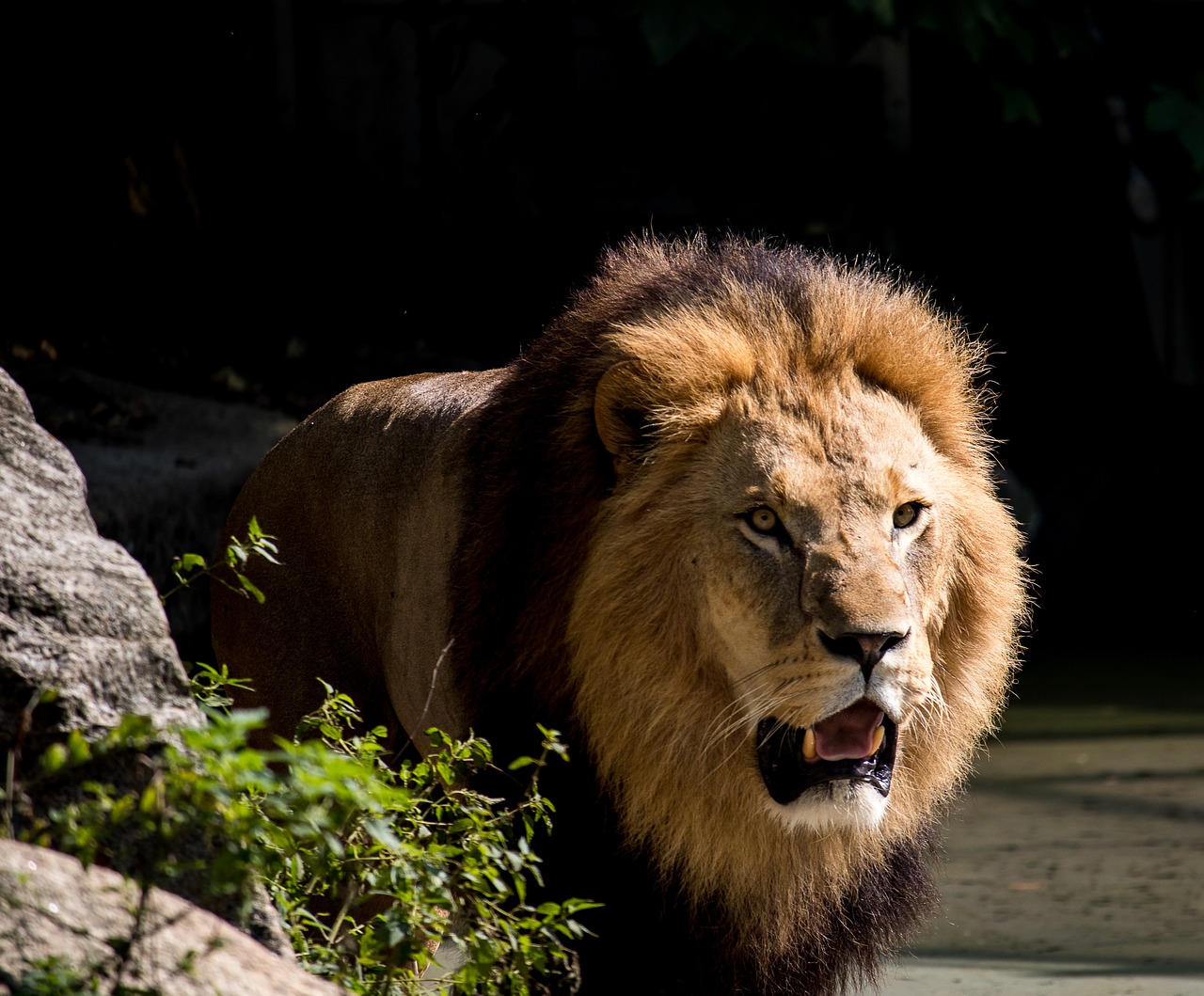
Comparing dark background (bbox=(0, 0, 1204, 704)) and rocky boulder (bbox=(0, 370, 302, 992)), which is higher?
rocky boulder (bbox=(0, 370, 302, 992))

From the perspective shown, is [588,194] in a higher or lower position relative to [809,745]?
lower

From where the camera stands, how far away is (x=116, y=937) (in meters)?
1.57

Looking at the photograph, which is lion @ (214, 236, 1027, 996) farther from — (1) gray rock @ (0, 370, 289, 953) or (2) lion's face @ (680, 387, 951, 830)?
(1) gray rock @ (0, 370, 289, 953)

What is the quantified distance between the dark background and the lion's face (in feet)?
17.8

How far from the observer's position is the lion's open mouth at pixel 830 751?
2516 millimetres

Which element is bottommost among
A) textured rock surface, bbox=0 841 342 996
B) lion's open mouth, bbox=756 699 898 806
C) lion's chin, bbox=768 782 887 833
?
lion's chin, bbox=768 782 887 833

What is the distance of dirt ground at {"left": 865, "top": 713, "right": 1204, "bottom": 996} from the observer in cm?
385

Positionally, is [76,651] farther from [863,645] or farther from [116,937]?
[863,645]

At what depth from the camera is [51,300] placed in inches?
323

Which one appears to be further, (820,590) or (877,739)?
(877,739)

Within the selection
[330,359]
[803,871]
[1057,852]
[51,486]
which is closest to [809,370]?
[803,871]

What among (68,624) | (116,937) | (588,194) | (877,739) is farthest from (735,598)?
(588,194)

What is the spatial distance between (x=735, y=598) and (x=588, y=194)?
6404 mm

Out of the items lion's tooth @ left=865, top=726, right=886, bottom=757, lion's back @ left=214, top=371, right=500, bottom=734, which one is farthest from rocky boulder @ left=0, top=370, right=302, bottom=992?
lion's back @ left=214, top=371, right=500, bottom=734
